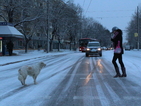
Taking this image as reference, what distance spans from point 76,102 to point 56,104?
1.73 ft

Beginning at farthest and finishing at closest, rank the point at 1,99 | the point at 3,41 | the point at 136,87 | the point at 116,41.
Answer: the point at 3,41 < the point at 116,41 < the point at 136,87 < the point at 1,99

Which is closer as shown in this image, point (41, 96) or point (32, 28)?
point (41, 96)

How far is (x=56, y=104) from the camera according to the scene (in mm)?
5066

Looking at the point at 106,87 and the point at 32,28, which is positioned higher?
the point at 32,28

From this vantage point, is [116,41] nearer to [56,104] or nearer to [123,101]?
[123,101]

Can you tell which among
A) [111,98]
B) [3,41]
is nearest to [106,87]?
[111,98]

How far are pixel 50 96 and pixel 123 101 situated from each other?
6.70ft

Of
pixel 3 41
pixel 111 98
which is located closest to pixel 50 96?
pixel 111 98

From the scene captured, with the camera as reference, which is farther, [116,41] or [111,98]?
[116,41]

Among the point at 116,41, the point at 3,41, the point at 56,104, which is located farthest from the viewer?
the point at 3,41

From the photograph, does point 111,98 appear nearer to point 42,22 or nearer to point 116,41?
point 116,41

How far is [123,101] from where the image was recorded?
5281 millimetres

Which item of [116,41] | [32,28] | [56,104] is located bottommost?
[56,104]

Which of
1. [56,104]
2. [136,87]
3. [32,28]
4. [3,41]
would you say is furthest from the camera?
[32,28]
